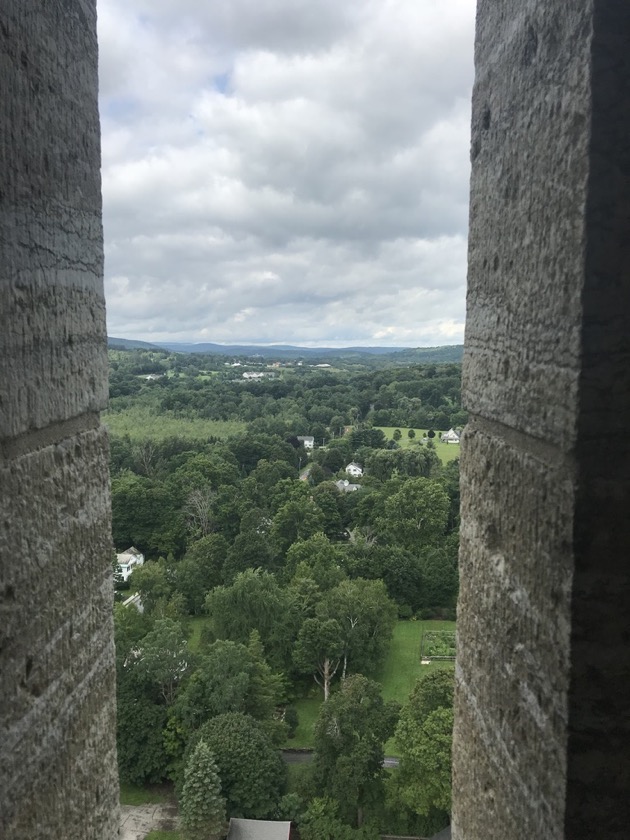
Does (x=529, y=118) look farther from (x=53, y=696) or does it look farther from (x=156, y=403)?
(x=156, y=403)

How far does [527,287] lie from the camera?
1872 mm

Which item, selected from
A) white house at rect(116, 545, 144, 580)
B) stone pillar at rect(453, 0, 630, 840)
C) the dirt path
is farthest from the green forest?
stone pillar at rect(453, 0, 630, 840)

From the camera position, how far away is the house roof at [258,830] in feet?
53.5

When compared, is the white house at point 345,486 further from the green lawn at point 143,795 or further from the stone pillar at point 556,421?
the stone pillar at point 556,421

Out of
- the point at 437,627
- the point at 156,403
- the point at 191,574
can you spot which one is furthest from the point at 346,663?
the point at 156,403

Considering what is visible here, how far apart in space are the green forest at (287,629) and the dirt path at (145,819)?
84 centimetres

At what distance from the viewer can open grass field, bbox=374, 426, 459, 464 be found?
53.7 m

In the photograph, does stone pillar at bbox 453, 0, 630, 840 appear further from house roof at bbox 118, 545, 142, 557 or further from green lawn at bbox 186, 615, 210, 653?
house roof at bbox 118, 545, 142, 557

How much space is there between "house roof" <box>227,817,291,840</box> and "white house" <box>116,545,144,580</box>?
65.1 ft

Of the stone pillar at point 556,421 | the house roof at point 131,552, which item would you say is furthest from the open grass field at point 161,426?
the stone pillar at point 556,421

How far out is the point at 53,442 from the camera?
6.95 ft

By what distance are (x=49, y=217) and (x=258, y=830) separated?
1798cm

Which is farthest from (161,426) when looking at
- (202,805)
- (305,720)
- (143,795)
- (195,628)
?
(202,805)

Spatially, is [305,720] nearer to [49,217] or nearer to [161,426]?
[49,217]
